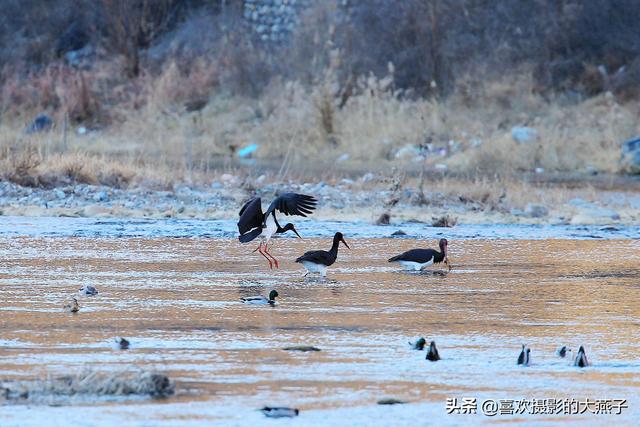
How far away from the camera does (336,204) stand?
2016 cm

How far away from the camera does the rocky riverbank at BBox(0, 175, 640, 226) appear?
1891 centimetres

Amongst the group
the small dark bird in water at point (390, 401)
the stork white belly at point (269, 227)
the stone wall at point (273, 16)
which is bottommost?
the small dark bird in water at point (390, 401)

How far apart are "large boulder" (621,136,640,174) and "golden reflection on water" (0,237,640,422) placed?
11.4m

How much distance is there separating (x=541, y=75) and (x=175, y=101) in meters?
9.42

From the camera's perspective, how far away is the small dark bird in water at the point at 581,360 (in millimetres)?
Answer: 8500

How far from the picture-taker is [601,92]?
32.3 meters

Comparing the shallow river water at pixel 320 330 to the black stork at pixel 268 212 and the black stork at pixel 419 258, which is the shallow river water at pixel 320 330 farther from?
the black stork at pixel 268 212

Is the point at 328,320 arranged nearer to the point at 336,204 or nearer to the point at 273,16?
the point at 336,204

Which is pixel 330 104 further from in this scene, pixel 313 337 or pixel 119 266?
pixel 313 337

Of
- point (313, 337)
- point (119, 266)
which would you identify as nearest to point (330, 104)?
point (119, 266)

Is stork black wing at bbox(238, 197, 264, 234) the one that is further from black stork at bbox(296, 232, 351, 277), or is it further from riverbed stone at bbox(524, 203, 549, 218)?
riverbed stone at bbox(524, 203, 549, 218)

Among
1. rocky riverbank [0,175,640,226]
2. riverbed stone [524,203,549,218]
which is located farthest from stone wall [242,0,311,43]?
riverbed stone [524,203,549,218]

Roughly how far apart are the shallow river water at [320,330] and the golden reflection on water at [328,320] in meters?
0.02

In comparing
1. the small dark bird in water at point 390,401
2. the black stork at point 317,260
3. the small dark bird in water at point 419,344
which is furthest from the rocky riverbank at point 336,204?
the small dark bird in water at point 390,401
